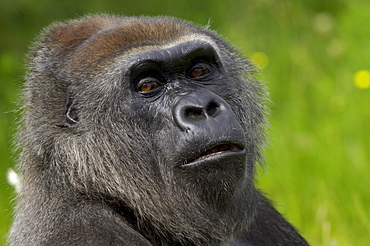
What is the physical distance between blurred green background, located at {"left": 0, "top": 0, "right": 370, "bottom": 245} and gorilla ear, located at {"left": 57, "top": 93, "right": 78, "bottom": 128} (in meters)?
0.98

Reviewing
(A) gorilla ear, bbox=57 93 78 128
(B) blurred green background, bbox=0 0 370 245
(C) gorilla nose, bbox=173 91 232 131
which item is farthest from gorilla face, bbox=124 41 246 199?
(B) blurred green background, bbox=0 0 370 245

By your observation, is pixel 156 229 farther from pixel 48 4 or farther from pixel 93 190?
pixel 48 4

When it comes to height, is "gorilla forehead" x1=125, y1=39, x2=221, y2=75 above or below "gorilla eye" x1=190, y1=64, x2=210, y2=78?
above

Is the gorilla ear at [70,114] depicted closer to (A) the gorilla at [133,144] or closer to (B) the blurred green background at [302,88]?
(A) the gorilla at [133,144]

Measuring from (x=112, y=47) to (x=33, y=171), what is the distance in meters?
1.00

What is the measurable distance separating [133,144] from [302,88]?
17.8 feet

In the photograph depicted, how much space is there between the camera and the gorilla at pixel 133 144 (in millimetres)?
4105

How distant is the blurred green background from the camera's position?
23.2ft

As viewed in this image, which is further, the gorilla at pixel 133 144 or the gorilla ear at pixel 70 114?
the gorilla ear at pixel 70 114

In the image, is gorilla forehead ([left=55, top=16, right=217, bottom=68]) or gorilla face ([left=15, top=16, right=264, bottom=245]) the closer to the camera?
gorilla face ([left=15, top=16, right=264, bottom=245])

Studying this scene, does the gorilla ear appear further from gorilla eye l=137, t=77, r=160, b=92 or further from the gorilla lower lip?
the gorilla lower lip

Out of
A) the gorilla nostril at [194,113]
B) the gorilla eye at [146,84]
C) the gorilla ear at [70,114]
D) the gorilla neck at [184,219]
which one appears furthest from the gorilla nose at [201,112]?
the gorilla ear at [70,114]

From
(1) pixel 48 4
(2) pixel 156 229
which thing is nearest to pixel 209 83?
(2) pixel 156 229

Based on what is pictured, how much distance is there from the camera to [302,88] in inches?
367
